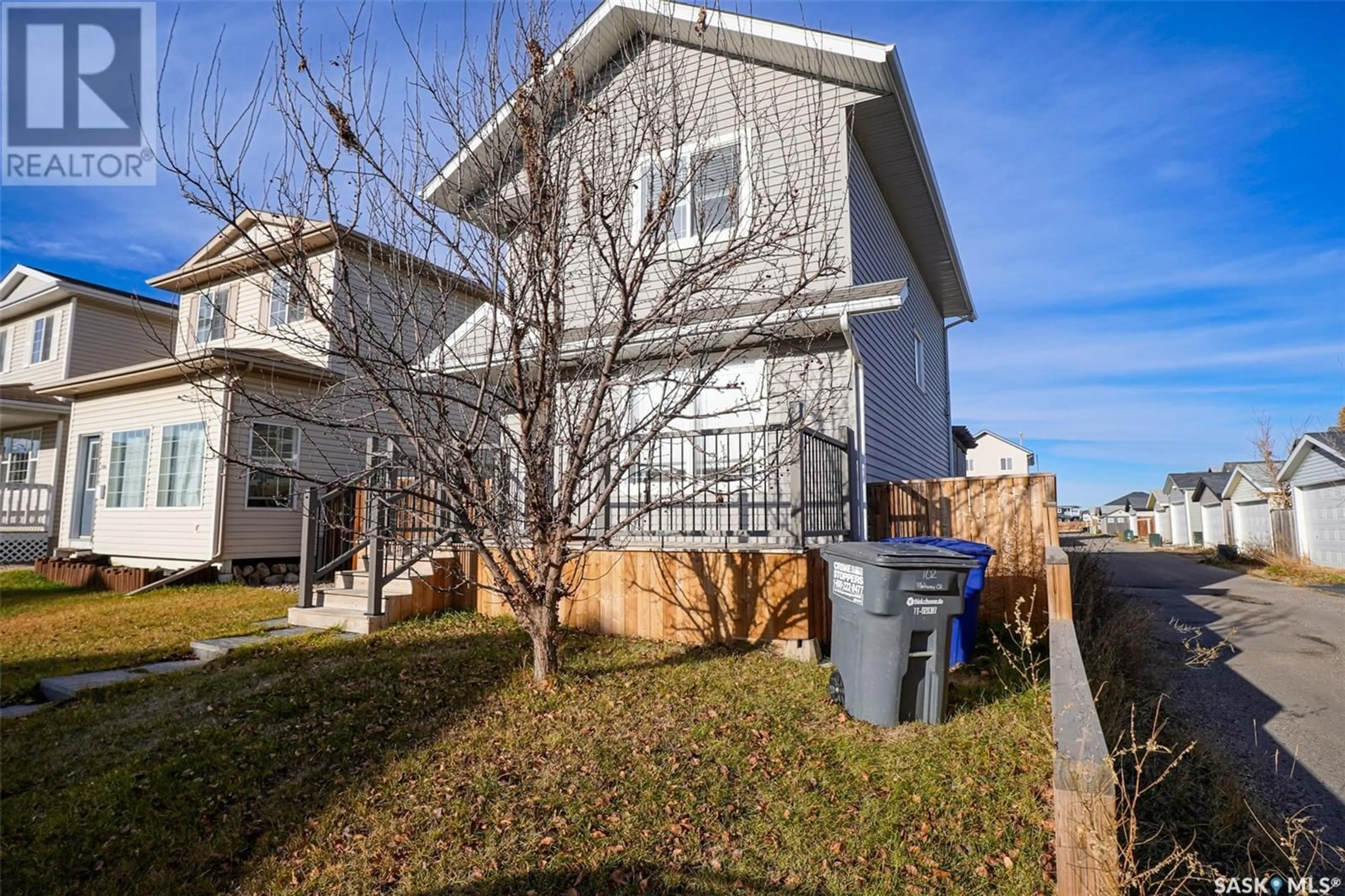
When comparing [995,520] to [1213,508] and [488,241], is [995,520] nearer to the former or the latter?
[488,241]

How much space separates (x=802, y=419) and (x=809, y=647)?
86.2 inches

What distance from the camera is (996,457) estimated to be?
5088 centimetres

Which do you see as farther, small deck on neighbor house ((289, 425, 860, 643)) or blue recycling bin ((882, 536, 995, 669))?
small deck on neighbor house ((289, 425, 860, 643))

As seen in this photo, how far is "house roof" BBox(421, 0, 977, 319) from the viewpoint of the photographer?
486cm

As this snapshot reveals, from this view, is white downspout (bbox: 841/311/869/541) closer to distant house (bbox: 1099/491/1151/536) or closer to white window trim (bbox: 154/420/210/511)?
white window trim (bbox: 154/420/210/511)

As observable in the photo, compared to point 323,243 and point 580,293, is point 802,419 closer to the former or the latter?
point 580,293

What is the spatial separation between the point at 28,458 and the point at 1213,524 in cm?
4521

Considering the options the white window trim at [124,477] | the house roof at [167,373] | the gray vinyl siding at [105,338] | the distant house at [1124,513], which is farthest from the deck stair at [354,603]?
the distant house at [1124,513]

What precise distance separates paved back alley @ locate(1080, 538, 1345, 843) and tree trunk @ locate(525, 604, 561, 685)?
4.60 m

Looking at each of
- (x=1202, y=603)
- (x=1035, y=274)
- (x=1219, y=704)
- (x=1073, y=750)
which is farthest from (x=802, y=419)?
(x=1035, y=274)

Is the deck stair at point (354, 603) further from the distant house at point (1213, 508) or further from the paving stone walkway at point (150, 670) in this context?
the distant house at point (1213, 508)

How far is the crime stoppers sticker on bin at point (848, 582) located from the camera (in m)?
4.52

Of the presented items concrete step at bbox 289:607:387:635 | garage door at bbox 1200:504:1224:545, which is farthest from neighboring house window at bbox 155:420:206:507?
garage door at bbox 1200:504:1224:545

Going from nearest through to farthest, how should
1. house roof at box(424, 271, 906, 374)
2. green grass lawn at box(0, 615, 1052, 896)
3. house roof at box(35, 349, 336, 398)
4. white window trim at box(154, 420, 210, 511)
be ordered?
green grass lawn at box(0, 615, 1052, 896) → house roof at box(424, 271, 906, 374) → house roof at box(35, 349, 336, 398) → white window trim at box(154, 420, 210, 511)
